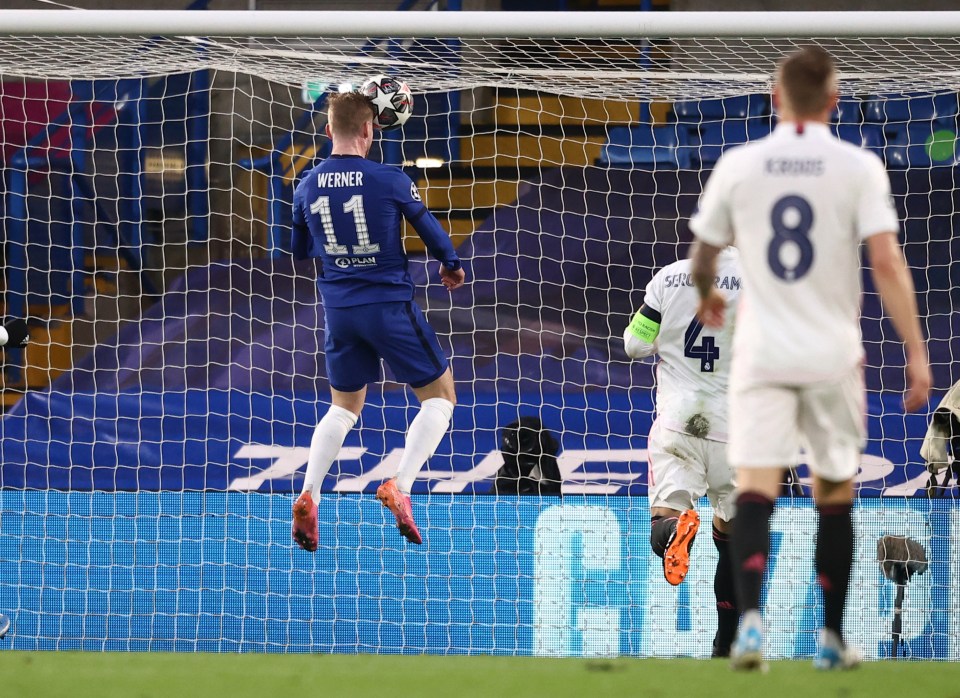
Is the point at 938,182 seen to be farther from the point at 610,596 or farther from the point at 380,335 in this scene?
the point at 380,335

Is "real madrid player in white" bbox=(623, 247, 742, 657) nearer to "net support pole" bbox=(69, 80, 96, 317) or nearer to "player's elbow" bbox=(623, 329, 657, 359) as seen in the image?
"player's elbow" bbox=(623, 329, 657, 359)

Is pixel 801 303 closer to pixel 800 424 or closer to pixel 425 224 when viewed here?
pixel 800 424

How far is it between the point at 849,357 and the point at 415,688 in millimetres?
1500

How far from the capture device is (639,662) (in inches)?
169

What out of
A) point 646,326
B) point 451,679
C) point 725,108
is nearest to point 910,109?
point 725,108

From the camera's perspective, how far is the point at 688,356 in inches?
227

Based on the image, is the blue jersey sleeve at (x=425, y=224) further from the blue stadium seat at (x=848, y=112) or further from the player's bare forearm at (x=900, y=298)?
the blue stadium seat at (x=848, y=112)

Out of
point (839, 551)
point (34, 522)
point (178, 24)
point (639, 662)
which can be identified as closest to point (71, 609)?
point (34, 522)

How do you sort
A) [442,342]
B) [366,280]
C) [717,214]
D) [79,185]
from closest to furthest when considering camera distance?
[717,214]
[366,280]
[442,342]
[79,185]

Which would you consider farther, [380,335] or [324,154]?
[324,154]

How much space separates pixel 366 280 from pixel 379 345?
284 millimetres

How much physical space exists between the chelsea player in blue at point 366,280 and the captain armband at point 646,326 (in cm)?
77

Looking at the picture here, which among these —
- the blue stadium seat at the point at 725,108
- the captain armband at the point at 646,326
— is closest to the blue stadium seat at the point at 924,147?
the blue stadium seat at the point at 725,108

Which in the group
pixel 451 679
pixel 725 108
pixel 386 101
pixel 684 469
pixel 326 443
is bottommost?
pixel 451 679
